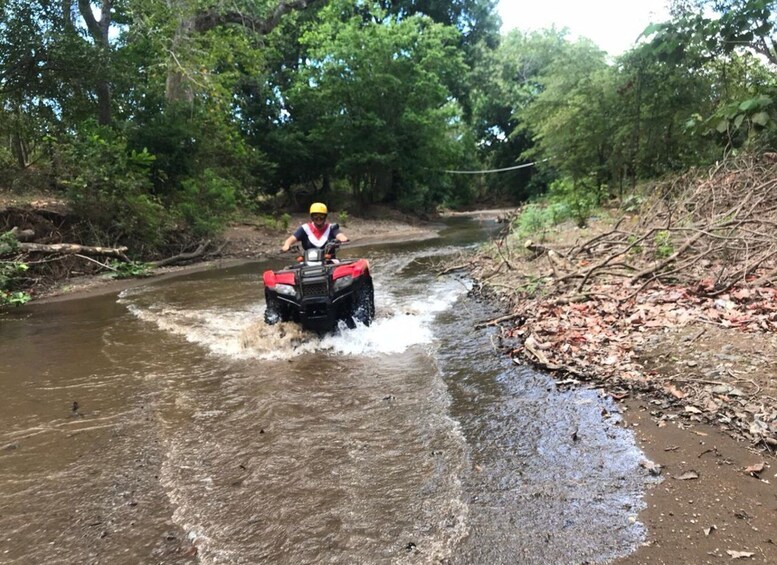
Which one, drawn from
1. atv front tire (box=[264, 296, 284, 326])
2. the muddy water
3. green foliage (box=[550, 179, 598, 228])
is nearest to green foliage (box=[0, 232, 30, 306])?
the muddy water

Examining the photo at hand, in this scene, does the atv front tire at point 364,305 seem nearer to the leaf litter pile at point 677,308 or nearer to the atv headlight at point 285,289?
the atv headlight at point 285,289

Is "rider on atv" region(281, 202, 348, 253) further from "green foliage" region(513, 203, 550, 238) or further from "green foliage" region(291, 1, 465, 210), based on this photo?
"green foliage" region(291, 1, 465, 210)

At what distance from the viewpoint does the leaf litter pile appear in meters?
3.97

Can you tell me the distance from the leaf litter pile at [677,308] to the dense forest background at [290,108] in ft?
10.1

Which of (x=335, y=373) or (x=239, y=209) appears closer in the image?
(x=335, y=373)

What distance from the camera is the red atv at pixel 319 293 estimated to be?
19.9ft

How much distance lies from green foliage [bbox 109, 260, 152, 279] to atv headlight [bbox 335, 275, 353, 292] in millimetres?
8931

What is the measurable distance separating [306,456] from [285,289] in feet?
9.63

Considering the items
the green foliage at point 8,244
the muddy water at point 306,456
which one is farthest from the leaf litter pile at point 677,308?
the green foliage at point 8,244

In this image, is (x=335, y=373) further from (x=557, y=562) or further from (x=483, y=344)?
(x=557, y=562)

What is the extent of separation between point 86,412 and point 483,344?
4260 millimetres

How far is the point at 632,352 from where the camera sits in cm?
493

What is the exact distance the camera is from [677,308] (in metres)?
5.70

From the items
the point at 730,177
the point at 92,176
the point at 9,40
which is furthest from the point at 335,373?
the point at 9,40
